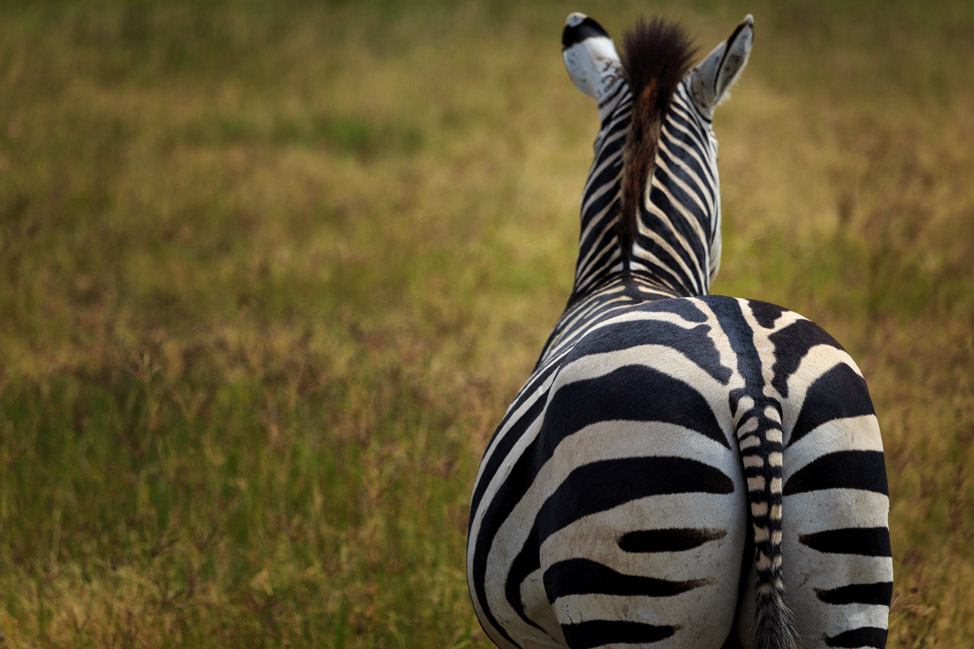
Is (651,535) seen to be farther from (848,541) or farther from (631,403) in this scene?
(848,541)

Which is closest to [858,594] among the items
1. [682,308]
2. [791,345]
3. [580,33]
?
[791,345]

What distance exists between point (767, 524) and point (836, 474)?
0.56 ft

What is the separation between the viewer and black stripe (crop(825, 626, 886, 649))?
1.39 m

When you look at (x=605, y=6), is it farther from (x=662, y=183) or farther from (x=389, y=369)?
(x=662, y=183)

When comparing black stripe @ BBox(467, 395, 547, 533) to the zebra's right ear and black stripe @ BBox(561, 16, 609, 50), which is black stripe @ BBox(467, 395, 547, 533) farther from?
black stripe @ BBox(561, 16, 609, 50)

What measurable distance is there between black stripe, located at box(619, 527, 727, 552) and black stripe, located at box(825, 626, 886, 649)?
0.30 metres

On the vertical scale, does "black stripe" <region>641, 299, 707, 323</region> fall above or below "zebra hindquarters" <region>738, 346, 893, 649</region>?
above

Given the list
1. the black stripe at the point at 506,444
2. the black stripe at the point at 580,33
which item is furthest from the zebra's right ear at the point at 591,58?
the black stripe at the point at 506,444

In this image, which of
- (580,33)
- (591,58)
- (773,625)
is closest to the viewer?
(773,625)

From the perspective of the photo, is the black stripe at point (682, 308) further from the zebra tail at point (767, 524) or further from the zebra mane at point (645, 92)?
the zebra mane at point (645, 92)

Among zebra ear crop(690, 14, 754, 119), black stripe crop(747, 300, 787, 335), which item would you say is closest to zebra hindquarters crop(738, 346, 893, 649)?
black stripe crop(747, 300, 787, 335)

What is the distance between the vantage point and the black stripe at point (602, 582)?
1.34m

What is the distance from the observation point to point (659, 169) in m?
2.36

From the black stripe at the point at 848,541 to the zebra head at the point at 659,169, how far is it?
1.03 m
